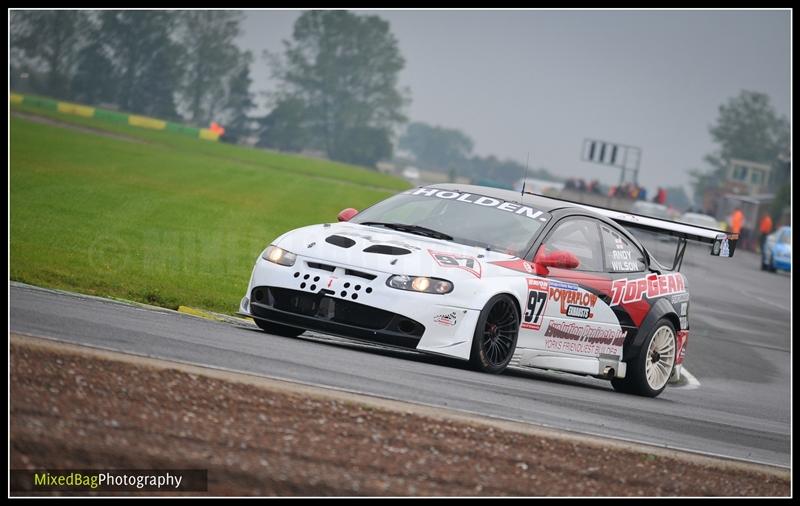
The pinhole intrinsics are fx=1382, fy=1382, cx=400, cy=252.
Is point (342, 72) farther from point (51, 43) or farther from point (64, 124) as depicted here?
point (64, 124)

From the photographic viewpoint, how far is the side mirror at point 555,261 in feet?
35.6

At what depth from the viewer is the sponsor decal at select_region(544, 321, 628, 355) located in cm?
1106

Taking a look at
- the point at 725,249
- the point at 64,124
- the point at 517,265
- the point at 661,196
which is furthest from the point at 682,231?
the point at 661,196

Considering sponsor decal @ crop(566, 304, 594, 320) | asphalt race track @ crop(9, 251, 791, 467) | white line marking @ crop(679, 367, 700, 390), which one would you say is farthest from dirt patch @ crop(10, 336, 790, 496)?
white line marking @ crop(679, 367, 700, 390)

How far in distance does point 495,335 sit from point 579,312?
120 centimetres

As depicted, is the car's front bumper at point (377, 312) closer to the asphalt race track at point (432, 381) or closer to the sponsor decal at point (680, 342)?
the asphalt race track at point (432, 381)

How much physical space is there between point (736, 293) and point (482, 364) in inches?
906

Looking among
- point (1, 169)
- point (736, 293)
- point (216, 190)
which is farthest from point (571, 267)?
point (216, 190)

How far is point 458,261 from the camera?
10.2 metres

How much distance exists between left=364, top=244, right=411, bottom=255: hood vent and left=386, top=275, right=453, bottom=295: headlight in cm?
26

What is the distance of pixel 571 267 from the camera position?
11.0 metres

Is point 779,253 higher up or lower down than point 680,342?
higher up

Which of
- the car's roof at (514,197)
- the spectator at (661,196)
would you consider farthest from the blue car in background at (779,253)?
the car's roof at (514,197)

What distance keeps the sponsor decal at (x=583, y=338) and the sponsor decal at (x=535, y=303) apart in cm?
19
